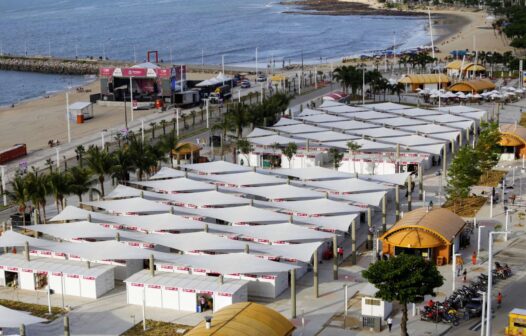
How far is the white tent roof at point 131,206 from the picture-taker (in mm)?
45750

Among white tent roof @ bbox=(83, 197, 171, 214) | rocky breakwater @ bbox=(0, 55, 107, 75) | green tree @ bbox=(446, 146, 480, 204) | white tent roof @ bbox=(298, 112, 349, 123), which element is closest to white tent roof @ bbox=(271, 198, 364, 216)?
white tent roof @ bbox=(83, 197, 171, 214)

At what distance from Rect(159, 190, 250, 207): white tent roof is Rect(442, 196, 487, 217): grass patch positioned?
1243cm

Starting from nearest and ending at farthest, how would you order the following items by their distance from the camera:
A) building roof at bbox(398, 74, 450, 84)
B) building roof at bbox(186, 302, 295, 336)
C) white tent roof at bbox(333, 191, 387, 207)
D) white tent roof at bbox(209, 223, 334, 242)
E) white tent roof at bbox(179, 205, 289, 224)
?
building roof at bbox(186, 302, 295, 336)
white tent roof at bbox(209, 223, 334, 242)
white tent roof at bbox(179, 205, 289, 224)
white tent roof at bbox(333, 191, 387, 207)
building roof at bbox(398, 74, 450, 84)

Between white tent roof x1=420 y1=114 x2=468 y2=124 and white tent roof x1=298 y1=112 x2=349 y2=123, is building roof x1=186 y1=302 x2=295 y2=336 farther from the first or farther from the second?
white tent roof x1=420 y1=114 x2=468 y2=124

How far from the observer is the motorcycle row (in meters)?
33.6

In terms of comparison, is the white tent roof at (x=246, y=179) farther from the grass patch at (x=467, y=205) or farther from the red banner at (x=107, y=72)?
the red banner at (x=107, y=72)

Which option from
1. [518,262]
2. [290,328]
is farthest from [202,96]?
[290,328]

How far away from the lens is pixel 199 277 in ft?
121

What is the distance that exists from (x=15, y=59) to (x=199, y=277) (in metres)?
134

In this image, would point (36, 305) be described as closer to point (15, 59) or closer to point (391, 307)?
point (391, 307)

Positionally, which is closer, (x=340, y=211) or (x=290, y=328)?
(x=290, y=328)

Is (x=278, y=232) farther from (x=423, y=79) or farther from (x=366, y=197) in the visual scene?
(x=423, y=79)

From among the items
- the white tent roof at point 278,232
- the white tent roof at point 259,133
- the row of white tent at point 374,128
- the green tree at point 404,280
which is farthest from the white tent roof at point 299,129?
the green tree at point 404,280

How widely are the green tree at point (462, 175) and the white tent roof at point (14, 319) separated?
26.6m
